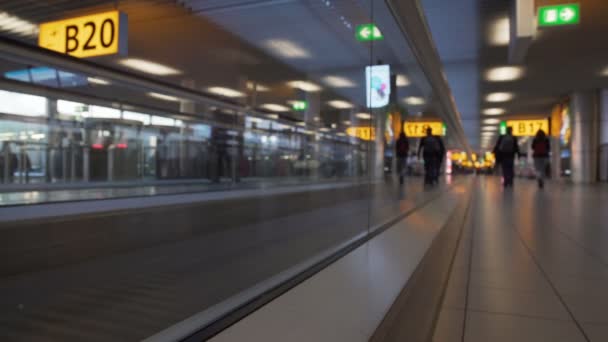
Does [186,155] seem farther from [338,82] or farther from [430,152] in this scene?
[430,152]

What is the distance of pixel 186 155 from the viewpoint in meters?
9.13

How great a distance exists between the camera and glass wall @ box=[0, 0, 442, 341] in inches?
74.7

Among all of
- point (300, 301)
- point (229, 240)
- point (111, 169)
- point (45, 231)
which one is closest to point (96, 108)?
point (111, 169)

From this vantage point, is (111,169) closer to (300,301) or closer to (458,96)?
(300,301)

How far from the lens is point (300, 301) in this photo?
5.08ft

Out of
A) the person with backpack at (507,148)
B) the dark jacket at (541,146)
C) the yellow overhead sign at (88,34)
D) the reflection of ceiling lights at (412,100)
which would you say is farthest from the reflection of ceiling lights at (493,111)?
the yellow overhead sign at (88,34)

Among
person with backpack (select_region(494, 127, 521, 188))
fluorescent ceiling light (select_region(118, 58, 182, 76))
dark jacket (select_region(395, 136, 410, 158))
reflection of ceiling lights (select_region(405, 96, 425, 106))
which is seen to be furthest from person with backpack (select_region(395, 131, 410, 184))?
fluorescent ceiling light (select_region(118, 58, 182, 76))

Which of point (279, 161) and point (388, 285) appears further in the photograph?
point (279, 161)

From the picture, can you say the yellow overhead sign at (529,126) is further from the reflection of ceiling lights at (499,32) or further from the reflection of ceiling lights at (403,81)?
the reflection of ceiling lights at (403,81)

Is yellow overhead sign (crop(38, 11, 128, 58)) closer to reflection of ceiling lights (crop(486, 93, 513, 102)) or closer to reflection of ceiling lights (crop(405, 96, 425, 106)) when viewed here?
reflection of ceiling lights (crop(405, 96, 425, 106))

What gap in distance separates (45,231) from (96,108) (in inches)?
176

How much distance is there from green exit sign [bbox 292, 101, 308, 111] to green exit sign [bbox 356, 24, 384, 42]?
566cm

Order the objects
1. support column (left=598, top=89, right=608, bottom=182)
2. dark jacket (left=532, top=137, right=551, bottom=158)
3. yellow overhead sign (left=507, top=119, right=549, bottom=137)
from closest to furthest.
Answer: dark jacket (left=532, top=137, right=551, bottom=158), support column (left=598, top=89, right=608, bottom=182), yellow overhead sign (left=507, top=119, right=549, bottom=137)

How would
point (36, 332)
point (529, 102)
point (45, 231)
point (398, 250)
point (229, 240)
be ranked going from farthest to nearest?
point (529, 102) < point (229, 240) < point (398, 250) < point (45, 231) < point (36, 332)
